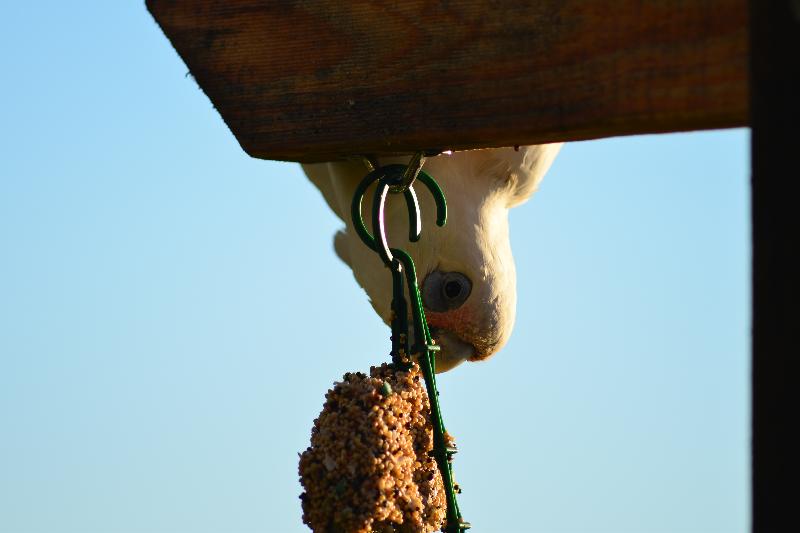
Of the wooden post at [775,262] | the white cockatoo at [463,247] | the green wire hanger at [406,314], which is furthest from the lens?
the white cockatoo at [463,247]

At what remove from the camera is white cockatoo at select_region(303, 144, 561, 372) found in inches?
60.7

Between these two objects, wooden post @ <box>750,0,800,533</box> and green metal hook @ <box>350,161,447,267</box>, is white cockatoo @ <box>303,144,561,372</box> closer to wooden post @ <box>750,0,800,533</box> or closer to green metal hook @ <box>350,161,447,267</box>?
green metal hook @ <box>350,161,447,267</box>

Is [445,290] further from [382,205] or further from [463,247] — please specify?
[382,205]

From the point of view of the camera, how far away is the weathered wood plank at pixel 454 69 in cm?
72

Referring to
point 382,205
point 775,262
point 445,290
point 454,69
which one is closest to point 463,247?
point 445,290

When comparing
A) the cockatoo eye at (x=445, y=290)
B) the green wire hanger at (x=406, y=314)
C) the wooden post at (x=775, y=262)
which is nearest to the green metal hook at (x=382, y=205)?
the green wire hanger at (x=406, y=314)

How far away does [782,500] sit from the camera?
0.62m

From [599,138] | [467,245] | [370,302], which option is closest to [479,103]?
[599,138]

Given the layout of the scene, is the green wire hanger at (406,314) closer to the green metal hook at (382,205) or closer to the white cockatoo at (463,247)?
the green metal hook at (382,205)

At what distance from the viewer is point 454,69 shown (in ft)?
2.67

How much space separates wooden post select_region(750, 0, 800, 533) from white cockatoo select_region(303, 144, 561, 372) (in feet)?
2.89

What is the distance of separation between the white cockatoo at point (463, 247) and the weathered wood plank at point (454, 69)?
24.9 inches

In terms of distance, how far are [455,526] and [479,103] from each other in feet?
1.17

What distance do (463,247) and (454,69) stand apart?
74 cm
